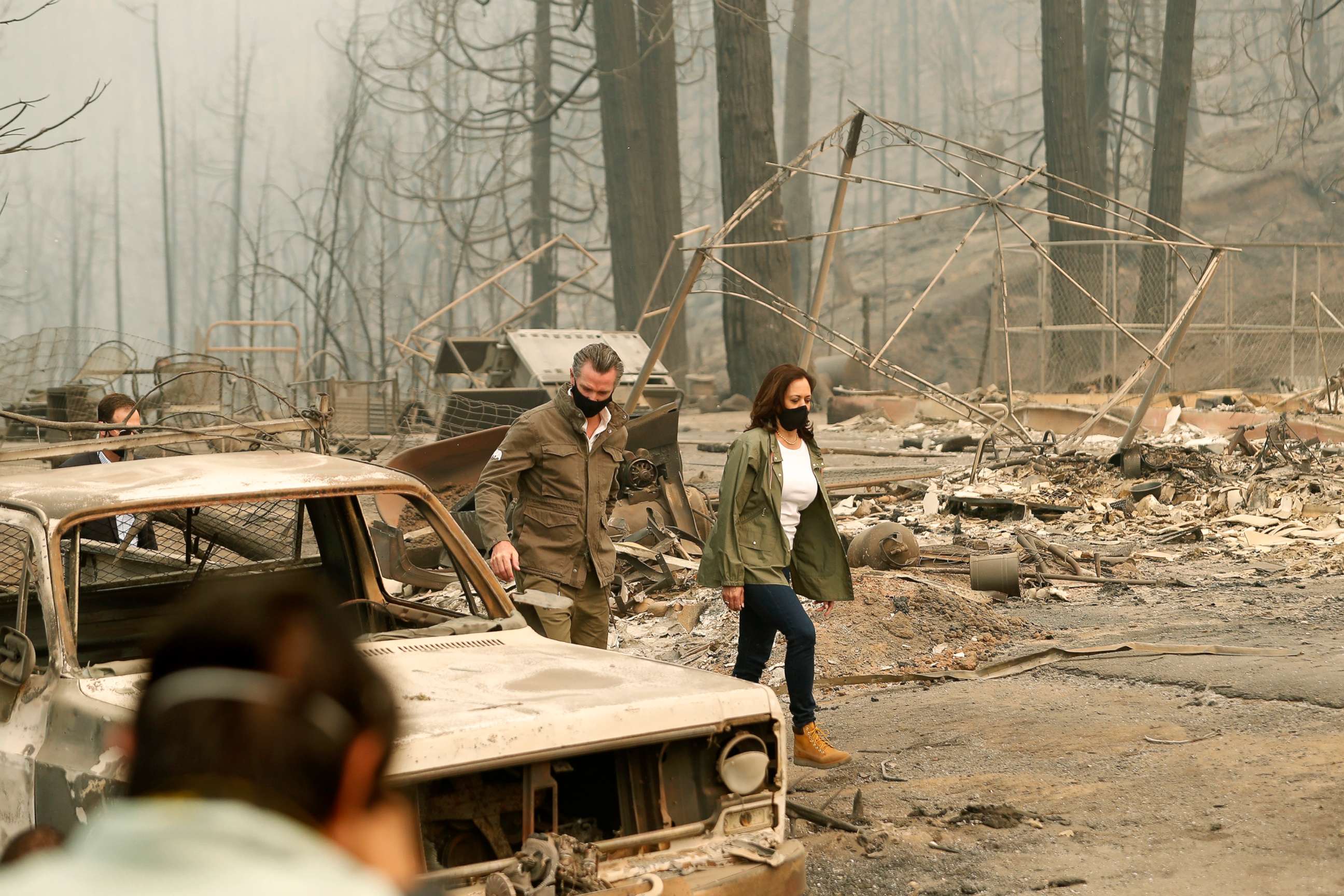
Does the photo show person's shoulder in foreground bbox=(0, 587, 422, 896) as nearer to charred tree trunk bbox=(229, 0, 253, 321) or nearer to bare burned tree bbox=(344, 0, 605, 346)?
bare burned tree bbox=(344, 0, 605, 346)

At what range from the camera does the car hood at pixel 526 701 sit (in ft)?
11.2

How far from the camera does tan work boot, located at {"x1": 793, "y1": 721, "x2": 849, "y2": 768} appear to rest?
19.6ft

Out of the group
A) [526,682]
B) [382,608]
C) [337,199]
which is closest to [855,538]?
[382,608]

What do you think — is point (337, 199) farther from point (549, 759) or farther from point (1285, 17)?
point (1285, 17)

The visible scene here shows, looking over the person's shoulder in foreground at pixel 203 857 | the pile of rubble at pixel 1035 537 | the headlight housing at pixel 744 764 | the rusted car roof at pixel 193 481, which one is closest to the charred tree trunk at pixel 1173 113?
the pile of rubble at pixel 1035 537

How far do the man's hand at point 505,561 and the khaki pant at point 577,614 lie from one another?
0.71 feet

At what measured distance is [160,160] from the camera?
182ft

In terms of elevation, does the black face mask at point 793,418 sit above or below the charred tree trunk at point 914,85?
below

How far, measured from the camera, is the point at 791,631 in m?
5.96

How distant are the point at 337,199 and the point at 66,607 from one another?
90.9ft

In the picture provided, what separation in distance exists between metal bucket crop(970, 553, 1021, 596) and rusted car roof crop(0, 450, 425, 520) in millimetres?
5667

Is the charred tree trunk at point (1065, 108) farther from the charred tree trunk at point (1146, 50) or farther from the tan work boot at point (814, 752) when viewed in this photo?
the tan work boot at point (814, 752)

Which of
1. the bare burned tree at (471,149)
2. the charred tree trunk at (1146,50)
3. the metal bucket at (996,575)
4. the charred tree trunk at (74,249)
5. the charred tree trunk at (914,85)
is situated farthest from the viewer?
the charred tree trunk at (914,85)

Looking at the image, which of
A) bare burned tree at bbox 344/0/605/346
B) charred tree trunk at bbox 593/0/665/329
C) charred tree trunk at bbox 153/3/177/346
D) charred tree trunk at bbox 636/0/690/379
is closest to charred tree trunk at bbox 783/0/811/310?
bare burned tree at bbox 344/0/605/346
